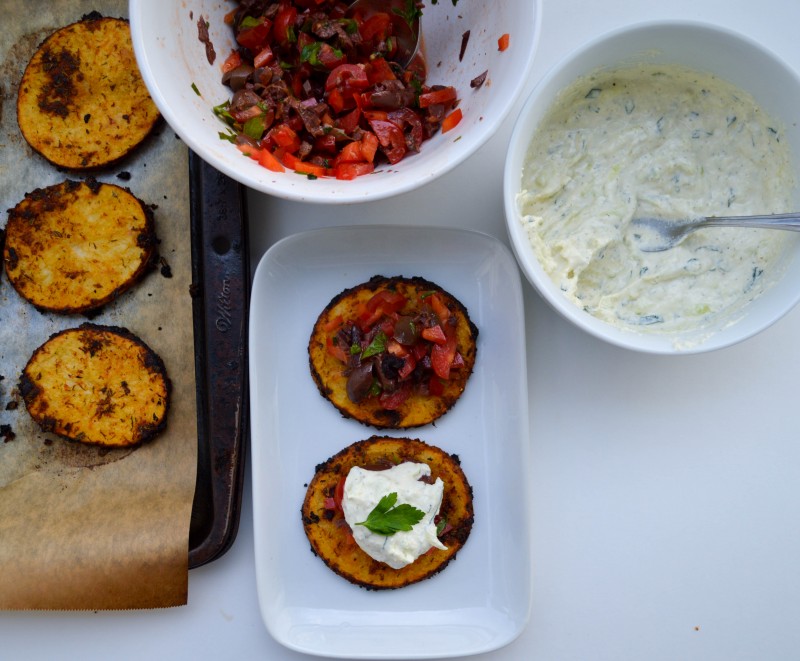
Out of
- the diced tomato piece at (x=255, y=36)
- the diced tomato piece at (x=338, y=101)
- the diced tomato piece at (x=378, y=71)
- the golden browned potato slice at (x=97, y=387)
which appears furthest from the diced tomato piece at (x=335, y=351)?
the diced tomato piece at (x=255, y=36)

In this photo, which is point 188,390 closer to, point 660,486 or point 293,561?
point 293,561

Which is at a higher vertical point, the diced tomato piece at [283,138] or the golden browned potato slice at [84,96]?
the diced tomato piece at [283,138]

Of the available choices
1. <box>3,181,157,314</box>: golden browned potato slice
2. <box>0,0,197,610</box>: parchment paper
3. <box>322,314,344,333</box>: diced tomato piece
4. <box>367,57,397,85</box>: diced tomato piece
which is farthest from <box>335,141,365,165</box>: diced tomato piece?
<box>3,181,157,314</box>: golden browned potato slice

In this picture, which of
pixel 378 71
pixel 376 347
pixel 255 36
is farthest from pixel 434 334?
pixel 255 36

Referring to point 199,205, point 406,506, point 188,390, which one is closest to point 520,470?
point 406,506

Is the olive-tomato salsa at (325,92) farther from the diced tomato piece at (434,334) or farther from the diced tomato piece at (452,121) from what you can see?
the diced tomato piece at (434,334)

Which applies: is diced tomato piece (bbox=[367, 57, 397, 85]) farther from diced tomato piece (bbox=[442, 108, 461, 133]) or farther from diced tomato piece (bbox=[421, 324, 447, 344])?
diced tomato piece (bbox=[421, 324, 447, 344])
